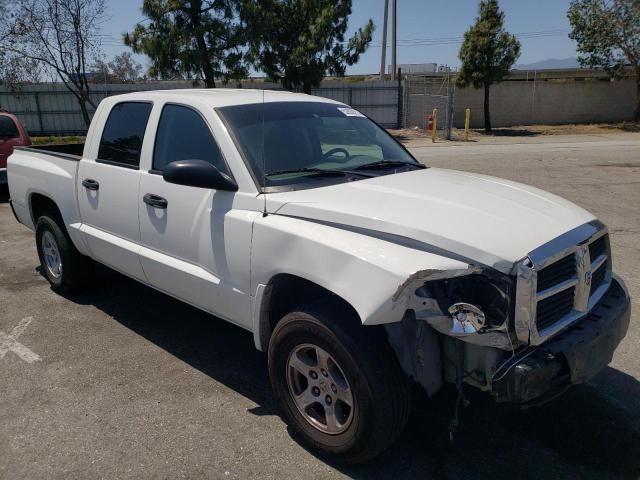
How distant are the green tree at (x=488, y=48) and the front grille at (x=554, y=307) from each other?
24.5 meters

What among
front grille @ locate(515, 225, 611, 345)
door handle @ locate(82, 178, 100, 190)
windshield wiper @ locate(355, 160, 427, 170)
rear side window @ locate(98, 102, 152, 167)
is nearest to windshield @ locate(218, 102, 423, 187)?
windshield wiper @ locate(355, 160, 427, 170)

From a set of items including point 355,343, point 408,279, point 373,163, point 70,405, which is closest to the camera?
point 408,279

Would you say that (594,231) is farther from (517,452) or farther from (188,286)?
(188,286)

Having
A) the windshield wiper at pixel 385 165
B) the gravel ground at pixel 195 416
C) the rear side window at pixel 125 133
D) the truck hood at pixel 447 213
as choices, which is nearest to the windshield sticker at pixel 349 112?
the windshield wiper at pixel 385 165

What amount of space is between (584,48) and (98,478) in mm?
32826

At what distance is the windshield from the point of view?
350 centimetres

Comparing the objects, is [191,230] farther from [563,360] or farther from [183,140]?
[563,360]

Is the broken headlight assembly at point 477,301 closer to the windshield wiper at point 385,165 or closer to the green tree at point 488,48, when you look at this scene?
the windshield wiper at point 385,165

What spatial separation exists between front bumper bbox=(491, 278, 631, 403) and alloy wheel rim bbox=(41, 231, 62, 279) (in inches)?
171

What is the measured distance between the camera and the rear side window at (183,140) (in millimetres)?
3658

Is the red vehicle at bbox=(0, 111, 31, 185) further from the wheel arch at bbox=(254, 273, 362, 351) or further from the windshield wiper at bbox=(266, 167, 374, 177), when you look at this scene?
the wheel arch at bbox=(254, 273, 362, 351)

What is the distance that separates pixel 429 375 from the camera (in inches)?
108

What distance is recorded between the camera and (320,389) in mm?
3025

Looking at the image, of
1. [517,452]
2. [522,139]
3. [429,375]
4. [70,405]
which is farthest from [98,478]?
[522,139]
